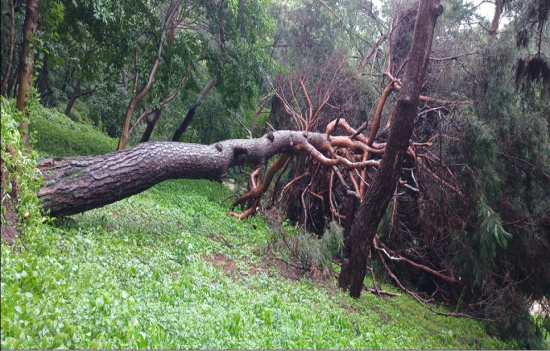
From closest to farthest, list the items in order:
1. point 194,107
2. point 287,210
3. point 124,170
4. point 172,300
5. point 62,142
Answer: point 172,300 < point 124,170 < point 287,210 < point 62,142 < point 194,107

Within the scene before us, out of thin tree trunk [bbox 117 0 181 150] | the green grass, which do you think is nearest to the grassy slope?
the green grass

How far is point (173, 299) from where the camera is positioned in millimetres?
4609

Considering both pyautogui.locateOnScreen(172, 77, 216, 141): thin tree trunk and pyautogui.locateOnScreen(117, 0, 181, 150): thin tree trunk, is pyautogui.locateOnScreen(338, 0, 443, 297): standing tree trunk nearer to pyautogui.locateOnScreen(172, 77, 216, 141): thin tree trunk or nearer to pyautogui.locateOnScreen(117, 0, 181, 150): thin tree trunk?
pyautogui.locateOnScreen(117, 0, 181, 150): thin tree trunk

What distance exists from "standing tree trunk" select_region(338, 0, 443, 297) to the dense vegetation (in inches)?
6.4

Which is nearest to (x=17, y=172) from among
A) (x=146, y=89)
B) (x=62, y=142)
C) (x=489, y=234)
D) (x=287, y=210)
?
(x=489, y=234)

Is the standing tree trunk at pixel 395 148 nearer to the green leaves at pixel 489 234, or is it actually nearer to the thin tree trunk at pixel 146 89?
the green leaves at pixel 489 234

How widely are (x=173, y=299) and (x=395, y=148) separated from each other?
3746 mm

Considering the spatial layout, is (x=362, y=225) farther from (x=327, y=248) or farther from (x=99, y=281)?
(x=99, y=281)

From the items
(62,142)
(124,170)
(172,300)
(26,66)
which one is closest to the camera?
(172,300)

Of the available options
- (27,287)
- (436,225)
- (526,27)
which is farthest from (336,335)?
(526,27)

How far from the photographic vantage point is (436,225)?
8953 mm

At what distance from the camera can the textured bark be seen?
20.0 ft

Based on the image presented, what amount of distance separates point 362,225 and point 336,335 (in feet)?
7.61

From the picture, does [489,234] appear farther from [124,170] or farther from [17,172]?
[17,172]
